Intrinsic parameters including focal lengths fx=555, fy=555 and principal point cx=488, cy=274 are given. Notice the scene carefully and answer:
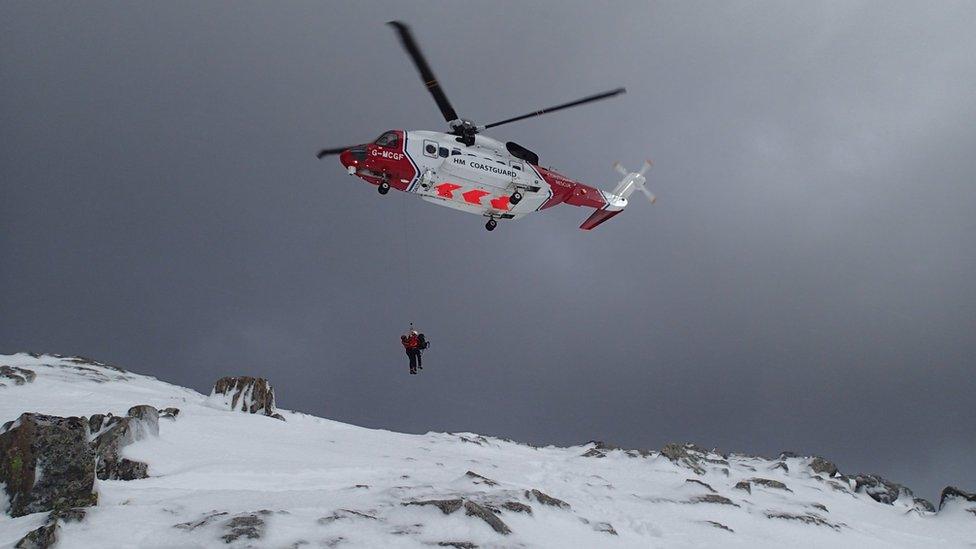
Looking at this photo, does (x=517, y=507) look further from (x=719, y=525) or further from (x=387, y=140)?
(x=387, y=140)

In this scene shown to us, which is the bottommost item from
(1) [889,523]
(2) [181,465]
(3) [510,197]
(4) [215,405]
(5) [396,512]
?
(1) [889,523]

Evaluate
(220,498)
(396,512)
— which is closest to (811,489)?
(396,512)

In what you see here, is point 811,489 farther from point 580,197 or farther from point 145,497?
point 145,497

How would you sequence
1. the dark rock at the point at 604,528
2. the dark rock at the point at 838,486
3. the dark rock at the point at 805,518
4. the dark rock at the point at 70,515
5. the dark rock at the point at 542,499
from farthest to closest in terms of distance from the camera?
1. the dark rock at the point at 838,486
2. the dark rock at the point at 805,518
3. the dark rock at the point at 542,499
4. the dark rock at the point at 604,528
5. the dark rock at the point at 70,515

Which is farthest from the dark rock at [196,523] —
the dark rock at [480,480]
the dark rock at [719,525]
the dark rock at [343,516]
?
the dark rock at [719,525]

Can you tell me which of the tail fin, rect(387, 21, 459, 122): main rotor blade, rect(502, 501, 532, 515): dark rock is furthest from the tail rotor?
rect(502, 501, 532, 515): dark rock

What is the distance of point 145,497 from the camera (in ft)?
35.1

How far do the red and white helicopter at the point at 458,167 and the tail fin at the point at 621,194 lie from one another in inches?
158

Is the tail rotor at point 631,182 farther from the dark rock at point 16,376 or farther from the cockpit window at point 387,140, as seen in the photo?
the dark rock at point 16,376

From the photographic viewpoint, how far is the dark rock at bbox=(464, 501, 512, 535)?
34.6ft

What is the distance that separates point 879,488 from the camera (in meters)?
33.2

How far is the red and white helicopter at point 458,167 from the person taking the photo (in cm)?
2281

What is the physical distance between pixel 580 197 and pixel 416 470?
18.3 m

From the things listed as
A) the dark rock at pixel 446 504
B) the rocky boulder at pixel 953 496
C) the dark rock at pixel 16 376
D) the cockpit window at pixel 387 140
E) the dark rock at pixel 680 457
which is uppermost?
the cockpit window at pixel 387 140
